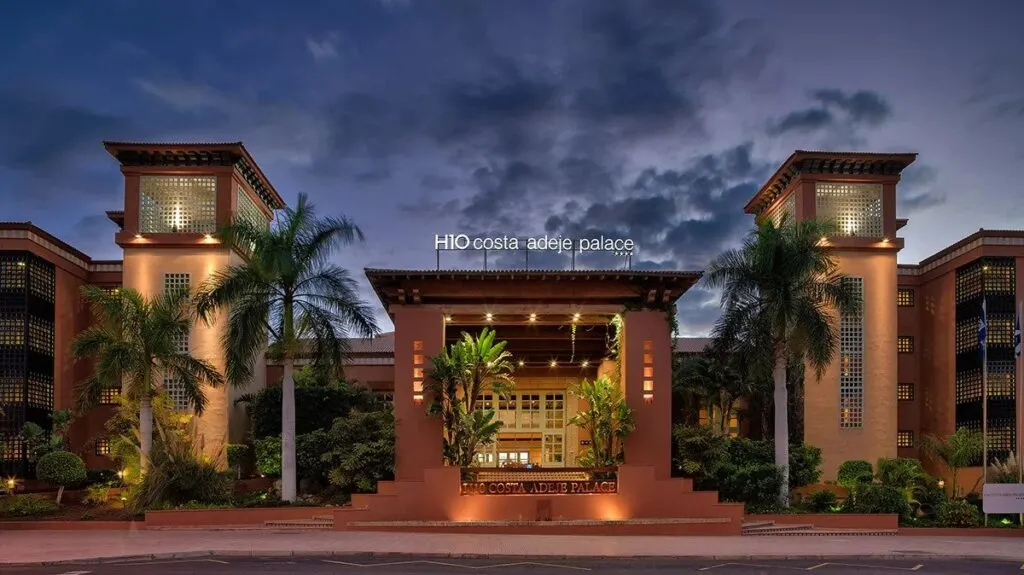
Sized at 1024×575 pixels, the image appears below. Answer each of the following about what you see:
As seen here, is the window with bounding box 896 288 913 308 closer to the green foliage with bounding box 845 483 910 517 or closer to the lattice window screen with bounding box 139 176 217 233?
the green foliage with bounding box 845 483 910 517

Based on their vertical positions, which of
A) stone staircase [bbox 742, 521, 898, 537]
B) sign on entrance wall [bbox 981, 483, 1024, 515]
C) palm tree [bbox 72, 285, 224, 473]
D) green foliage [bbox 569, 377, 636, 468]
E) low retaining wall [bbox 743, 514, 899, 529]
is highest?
palm tree [bbox 72, 285, 224, 473]

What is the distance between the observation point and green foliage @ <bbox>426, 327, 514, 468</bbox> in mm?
29656

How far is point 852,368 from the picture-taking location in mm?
41031

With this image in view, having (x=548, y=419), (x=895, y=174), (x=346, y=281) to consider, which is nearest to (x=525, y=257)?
(x=346, y=281)

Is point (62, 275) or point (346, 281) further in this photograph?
point (62, 275)

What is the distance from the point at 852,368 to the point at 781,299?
12.6 meters

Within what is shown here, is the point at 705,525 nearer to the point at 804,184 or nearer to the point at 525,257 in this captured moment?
the point at 525,257

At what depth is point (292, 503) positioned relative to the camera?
2916 cm

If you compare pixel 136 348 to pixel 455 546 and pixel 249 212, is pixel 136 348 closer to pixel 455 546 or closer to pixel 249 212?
pixel 455 546

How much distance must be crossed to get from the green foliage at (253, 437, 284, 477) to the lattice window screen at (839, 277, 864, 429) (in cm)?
2404

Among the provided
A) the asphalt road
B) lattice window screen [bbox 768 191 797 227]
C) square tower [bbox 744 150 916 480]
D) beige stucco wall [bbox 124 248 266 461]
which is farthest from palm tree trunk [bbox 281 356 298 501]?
lattice window screen [bbox 768 191 797 227]

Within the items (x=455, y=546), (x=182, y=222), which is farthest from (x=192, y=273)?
(x=455, y=546)

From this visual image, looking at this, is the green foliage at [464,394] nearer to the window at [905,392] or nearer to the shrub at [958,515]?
the shrub at [958,515]

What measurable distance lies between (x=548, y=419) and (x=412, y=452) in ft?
42.3
